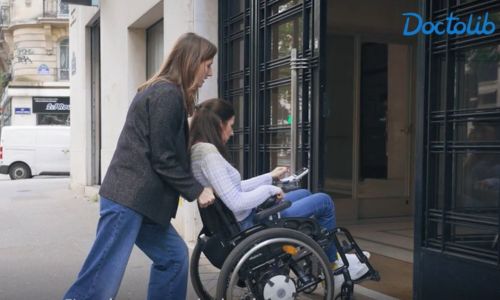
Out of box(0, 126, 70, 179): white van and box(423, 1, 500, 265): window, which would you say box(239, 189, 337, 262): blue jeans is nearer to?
box(423, 1, 500, 265): window

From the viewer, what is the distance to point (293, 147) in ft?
16.7

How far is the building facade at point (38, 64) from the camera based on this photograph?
33562 millimetres

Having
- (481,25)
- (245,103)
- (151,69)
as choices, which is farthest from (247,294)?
(151,69)

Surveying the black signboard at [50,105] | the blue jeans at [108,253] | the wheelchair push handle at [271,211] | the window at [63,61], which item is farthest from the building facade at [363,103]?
the window at [63,61]

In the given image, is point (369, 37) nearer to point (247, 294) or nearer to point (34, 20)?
point (247, 294)

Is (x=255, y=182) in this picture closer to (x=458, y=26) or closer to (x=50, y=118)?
(x=458, y=26)

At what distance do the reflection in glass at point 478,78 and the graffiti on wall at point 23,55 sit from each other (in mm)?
34326

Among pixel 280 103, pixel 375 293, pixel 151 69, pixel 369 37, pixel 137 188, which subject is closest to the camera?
pixel 137 188

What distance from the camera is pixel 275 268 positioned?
3686 millimetres

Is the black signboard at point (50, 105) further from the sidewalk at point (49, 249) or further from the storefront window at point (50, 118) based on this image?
the sidewalk at point (49, 249)

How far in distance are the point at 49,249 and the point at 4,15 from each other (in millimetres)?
35323

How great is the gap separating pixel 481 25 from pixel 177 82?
1.91 meters

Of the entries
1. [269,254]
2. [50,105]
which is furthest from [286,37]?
[50,105]

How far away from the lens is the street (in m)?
5.19
